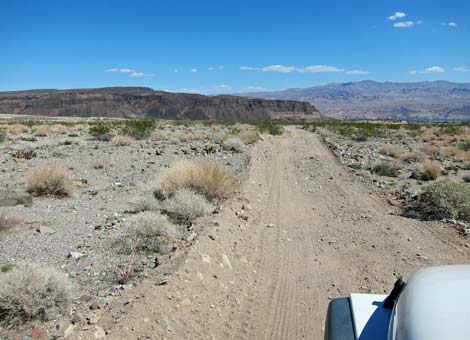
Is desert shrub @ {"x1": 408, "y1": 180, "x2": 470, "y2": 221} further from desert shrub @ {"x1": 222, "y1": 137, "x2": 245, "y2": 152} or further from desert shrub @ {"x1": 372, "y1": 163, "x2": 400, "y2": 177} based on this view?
desert shrub @ {"x1": 222, "y1": 137, "x2": 245, "y2": 152}

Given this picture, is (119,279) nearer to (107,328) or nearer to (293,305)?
(107,328)

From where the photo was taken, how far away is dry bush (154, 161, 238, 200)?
31.0 feet

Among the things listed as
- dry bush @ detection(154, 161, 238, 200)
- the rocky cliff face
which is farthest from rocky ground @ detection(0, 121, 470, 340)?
the rocky cliff face

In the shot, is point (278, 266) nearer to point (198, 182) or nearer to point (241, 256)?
point (241, 256)

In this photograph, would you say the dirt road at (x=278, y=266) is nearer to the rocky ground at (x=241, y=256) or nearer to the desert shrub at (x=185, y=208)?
the rocky ground at (x=241, y=256)

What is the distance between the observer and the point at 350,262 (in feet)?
21.9

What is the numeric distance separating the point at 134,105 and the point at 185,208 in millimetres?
154225

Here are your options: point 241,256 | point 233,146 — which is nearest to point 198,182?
point 241,256

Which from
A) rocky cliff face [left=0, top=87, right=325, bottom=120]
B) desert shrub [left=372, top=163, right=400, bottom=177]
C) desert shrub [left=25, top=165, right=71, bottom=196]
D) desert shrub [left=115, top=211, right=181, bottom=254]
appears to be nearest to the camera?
desert shrub [left=115, top=211, right=181, bottom=254]

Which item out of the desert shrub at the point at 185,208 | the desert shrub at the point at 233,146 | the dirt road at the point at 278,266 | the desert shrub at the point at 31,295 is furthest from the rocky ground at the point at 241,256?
the desert shrub at the point at 233,146

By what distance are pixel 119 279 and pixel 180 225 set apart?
253cm

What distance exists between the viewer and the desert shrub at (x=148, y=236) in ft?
20.9

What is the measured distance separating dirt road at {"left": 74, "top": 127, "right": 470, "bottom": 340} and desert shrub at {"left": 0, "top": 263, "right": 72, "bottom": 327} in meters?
0.62

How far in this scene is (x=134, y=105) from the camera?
15450 cm
